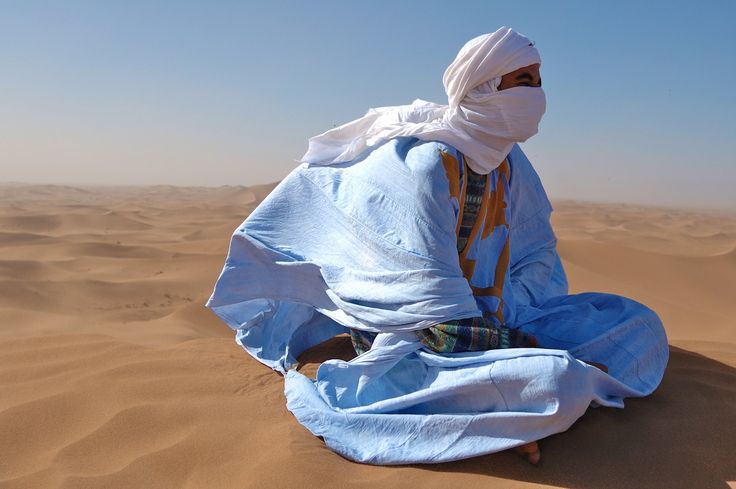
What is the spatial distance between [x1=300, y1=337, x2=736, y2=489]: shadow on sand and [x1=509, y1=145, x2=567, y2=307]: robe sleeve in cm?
84

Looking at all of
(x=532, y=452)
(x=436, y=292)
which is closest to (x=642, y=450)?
(x=532, y=452)

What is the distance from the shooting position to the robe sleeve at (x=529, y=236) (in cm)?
334

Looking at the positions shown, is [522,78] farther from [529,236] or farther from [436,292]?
[436,292]

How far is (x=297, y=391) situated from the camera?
2.53m

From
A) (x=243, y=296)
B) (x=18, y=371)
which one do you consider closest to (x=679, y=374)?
(x=243, y=296)

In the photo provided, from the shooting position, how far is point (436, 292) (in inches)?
93.3

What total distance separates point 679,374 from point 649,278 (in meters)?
5.28

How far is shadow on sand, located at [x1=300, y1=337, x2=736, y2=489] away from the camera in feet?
6.86

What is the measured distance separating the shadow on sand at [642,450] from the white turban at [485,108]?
1260mm

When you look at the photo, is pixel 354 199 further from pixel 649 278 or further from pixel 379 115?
pixel 649 278

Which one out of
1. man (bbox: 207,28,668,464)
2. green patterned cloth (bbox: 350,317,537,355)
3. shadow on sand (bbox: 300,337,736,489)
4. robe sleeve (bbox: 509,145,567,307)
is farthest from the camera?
robe sleeve (bbox: 509,145,567,307)

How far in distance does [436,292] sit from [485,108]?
100cm

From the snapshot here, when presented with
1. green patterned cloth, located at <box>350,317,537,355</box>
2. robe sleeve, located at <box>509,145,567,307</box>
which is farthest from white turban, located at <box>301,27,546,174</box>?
green patterned cloth, located at <box>350,317,537,355</box>

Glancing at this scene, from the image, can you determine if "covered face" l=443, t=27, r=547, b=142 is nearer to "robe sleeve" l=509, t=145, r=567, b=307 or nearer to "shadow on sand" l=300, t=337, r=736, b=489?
"robe sleeve" l=509, t=145, r=567, b=307
